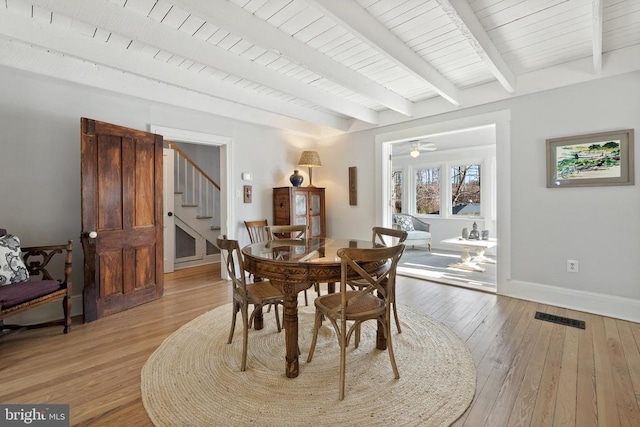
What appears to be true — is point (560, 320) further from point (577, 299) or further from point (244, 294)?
point (244, 294)

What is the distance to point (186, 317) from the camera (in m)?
2.89

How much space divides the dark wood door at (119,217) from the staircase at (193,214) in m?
1.88

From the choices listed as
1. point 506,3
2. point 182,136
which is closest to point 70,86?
point 182,136

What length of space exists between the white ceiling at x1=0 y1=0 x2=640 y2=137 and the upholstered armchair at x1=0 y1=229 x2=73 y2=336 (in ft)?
5.30

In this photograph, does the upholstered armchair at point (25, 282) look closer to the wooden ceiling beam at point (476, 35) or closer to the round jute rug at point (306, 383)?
the round jute rug at point (306, 383)

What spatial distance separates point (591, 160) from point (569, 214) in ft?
1.85

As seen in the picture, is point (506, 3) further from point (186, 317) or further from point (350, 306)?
point (186, 317)

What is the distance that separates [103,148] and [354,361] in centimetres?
309

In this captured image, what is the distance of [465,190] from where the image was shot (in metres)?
7.10

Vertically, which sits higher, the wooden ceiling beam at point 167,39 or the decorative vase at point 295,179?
the wooden ceiling beam at point 167,39

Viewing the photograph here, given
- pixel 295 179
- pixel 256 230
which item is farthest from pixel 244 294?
pixel 295 179

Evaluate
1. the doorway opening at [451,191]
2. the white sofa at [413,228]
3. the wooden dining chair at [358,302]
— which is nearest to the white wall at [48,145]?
the wooden dining chair at [358,302]

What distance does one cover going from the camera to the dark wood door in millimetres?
2824

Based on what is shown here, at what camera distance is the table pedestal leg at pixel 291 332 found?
6.09 ft
